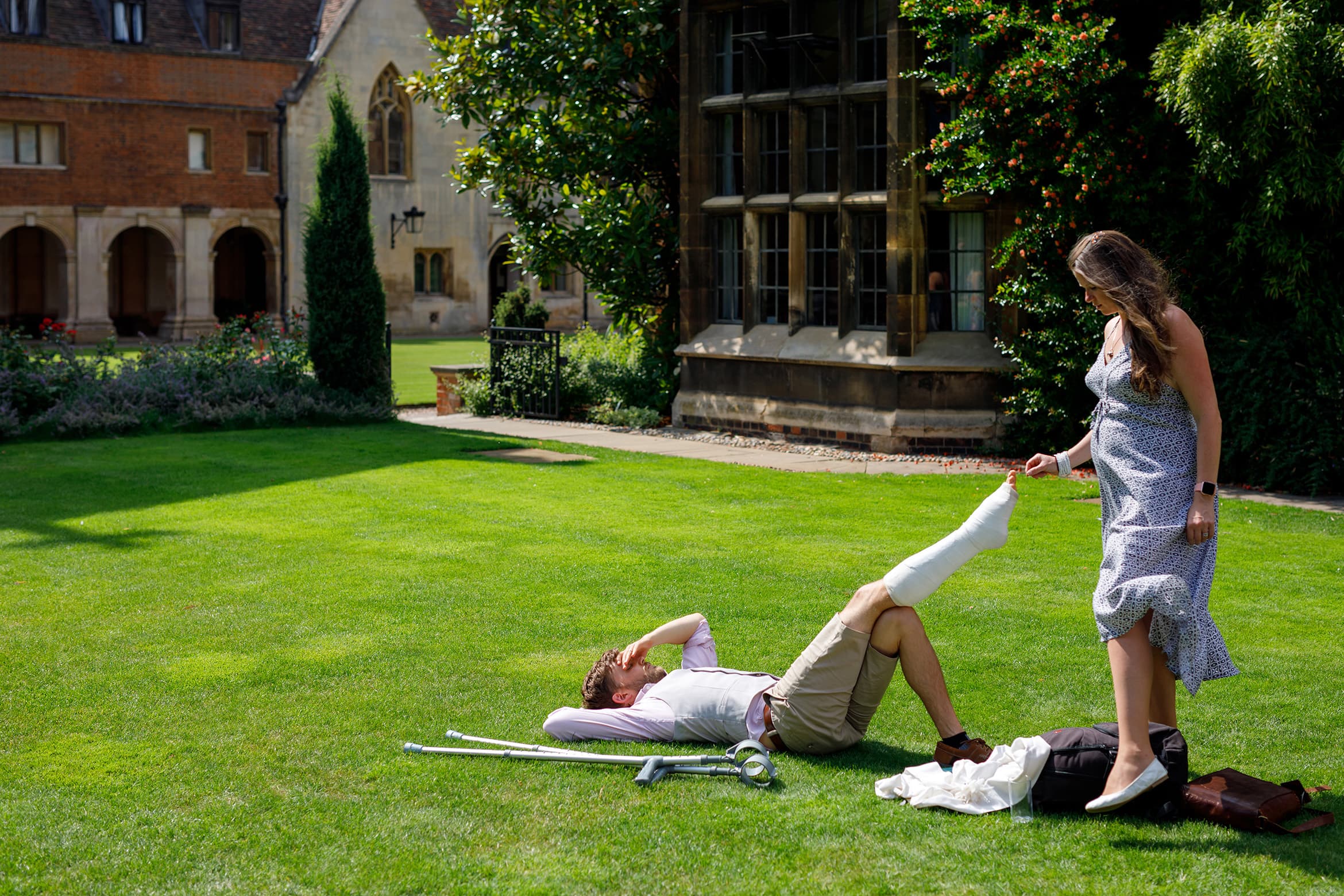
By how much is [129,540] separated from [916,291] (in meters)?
8.12

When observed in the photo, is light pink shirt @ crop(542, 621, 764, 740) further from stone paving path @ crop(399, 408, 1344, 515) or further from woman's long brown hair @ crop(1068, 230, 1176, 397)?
stone paving path @ crop(399, 408, 1344, 515)

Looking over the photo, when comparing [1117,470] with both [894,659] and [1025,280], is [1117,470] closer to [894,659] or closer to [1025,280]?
[894,659]

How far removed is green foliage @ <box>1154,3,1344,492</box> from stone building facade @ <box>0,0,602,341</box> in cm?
3003

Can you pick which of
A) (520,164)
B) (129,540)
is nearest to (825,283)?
(520,164)

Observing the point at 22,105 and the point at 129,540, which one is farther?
the point at 22,105

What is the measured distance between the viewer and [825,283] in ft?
50.7

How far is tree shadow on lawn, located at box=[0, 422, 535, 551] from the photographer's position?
9.98 m

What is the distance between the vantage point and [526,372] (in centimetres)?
1855

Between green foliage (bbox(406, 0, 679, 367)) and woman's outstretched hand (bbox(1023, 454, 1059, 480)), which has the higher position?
green foliage (bbox(406, 0, 679, 367))

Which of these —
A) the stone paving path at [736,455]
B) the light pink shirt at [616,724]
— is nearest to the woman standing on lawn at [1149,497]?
the light pink shirt at [616,724]

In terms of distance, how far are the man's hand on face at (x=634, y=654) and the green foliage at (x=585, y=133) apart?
38.9ft

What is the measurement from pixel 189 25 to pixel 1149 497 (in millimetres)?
42688

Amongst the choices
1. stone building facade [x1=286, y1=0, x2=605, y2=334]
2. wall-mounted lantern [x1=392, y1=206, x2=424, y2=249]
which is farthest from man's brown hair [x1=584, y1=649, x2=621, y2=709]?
wall-mounted lantern [x1=392, y1=206, x2=424, y2=249]

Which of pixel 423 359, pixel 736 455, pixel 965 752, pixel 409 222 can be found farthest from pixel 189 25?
pixel 965 752
